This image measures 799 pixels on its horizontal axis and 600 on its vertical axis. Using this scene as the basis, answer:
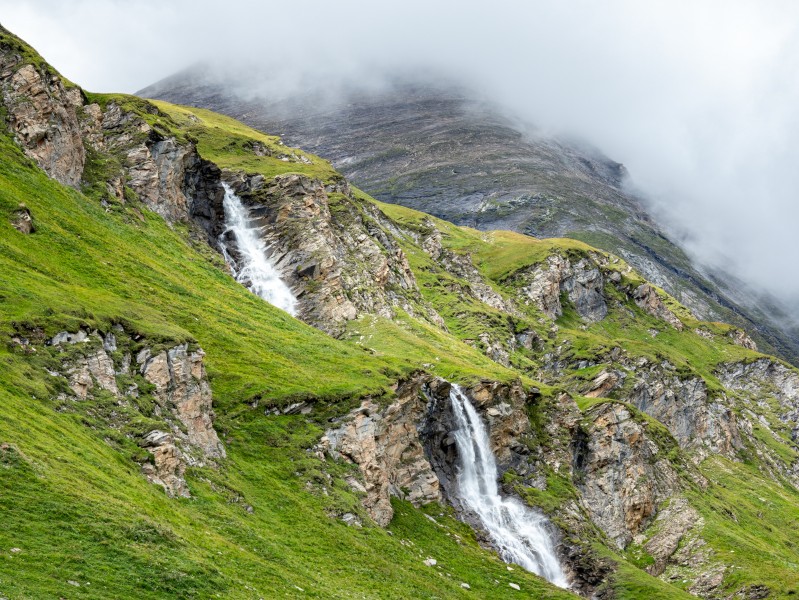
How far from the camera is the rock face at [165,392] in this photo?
48969 millimetres

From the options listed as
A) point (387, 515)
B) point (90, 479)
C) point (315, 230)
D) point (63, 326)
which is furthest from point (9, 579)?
point (315, 230)

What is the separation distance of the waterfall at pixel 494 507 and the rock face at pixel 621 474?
14.7 m

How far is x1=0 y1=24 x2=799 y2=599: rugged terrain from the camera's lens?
40.9m

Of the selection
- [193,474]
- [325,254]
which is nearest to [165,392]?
[193,474]

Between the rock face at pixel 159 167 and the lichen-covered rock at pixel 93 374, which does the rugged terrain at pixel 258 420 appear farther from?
the rock face at pixel 159 167

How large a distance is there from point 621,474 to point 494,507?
105ft

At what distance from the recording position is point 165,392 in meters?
57.0

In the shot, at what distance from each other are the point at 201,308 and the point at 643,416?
264 feet

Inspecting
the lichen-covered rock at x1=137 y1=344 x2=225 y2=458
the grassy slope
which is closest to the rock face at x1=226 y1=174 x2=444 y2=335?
the grassy slope

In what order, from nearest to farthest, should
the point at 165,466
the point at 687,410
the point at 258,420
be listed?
the point at 165,466
the point at 258,420
the point at 687,410

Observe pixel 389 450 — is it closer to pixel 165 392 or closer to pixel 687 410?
pixel 165 392

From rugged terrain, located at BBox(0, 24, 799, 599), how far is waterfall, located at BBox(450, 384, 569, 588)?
1646mm

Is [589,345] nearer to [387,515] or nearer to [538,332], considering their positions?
[538,332]

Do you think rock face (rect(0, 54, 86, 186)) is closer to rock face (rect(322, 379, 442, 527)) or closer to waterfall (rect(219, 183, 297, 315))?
waterfall (rect(219, 183, 297, 315))
